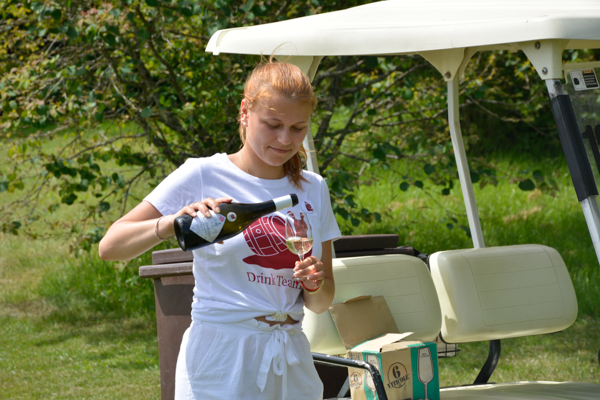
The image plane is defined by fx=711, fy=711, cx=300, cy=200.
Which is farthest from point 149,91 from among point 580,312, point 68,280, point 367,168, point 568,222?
point 568,222

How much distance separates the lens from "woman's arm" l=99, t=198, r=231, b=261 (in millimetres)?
1571

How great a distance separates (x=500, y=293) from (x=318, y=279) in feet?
5.83

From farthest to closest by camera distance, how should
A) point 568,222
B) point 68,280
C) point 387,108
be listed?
point 568,222
point 68,280
point 387,108

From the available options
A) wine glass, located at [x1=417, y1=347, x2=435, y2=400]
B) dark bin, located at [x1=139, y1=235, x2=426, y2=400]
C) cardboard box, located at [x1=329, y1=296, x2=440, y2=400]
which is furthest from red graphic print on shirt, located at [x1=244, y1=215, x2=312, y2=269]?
dark bin, located at [x1=139, y1=235, x2=426, y2=400]

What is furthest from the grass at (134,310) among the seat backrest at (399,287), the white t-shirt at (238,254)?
the white t-shirt at (238,254)

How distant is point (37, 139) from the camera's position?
5.57 metres

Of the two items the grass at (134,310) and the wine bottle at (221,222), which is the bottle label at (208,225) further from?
the grass at (134,310)

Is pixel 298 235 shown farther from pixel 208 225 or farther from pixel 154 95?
pixel 154 95

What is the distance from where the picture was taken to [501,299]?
10.4ft

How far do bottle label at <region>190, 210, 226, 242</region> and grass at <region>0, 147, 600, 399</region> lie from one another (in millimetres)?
3356

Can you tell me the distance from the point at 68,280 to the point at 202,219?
5.77 meters

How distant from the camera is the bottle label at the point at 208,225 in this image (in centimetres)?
154

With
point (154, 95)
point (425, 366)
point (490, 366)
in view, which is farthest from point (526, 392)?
point (154, 95)

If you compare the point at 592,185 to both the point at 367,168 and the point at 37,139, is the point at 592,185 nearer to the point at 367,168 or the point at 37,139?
the point at 367,168
